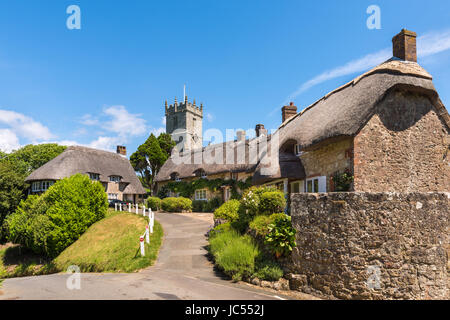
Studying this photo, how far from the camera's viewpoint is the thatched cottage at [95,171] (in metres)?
28.8

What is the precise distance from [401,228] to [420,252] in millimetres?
784

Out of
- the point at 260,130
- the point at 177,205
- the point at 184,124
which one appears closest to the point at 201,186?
the point at 177,205

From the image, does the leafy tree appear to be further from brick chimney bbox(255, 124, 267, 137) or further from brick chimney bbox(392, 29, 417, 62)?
brick chimney bbox(392, 29, 417, 62)

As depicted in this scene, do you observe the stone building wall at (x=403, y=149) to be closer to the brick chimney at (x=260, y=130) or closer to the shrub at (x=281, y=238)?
the shrub at (x=281, y=238)

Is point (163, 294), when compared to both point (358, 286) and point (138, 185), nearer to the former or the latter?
point (358, 286)

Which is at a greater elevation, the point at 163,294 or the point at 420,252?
the point at 420,252

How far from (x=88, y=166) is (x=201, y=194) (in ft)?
46.1

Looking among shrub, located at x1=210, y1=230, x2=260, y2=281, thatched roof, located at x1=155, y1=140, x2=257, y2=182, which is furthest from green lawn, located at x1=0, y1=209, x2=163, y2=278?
thatched roof, located at x1=155, y1=140, x2=257, y2=182

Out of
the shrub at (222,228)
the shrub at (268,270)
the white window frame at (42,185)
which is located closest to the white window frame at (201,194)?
the shrub at (222,228)

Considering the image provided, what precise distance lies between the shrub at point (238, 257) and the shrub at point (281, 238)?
766 millimetres

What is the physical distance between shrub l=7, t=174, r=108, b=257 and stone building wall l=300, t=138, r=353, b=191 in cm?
1448

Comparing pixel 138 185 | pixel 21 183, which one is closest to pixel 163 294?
pixel 21 183
